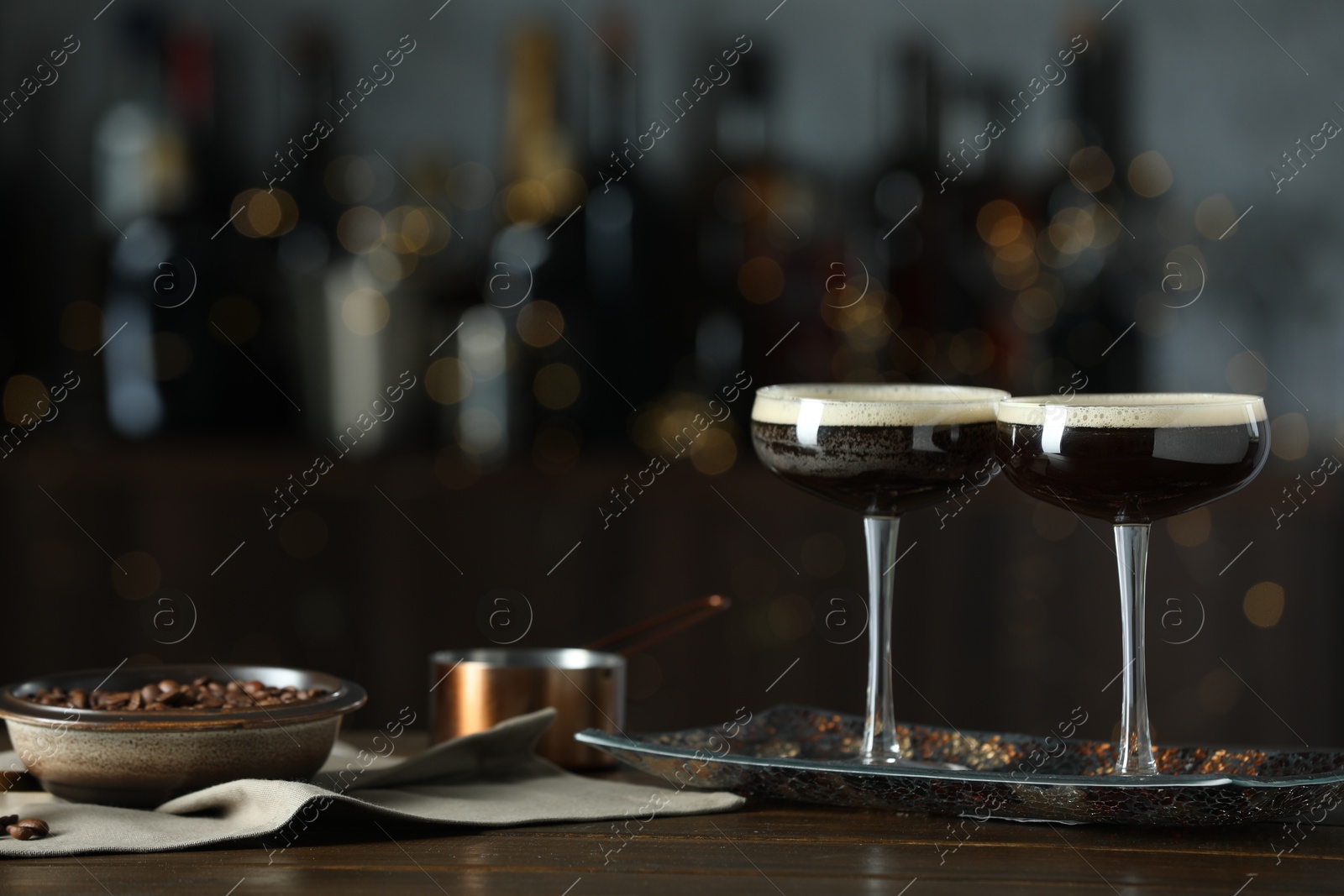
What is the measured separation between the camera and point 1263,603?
1506 millimetres

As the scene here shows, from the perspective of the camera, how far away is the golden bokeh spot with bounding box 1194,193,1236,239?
5.48 feet

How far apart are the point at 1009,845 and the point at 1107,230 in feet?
3.49

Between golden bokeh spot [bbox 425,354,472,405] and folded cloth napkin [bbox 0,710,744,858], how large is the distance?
74cm

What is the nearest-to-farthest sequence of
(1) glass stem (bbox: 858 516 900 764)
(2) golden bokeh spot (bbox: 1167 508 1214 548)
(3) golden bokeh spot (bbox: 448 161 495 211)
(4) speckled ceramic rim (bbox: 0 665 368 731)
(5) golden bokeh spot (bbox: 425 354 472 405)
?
(4) speckled ceramic rim (bbox: 0 665 368 731) < (1) glass stem (bbox: 858 516 900 764) < (2) golden bokeh spot (bbox: 1167 508 1214 548) < (5) golden bokeh spot (bbox: 425 354 472 405) < (3) golden bokeh spot (bbox: 448 161 495 211)

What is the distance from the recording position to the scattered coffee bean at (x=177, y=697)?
0.78 metres

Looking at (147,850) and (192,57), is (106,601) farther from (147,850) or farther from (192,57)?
(147,850)

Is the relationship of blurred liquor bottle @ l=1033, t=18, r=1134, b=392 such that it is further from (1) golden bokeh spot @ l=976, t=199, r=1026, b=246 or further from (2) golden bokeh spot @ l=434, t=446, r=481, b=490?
(2) golden bokeh spot @ l=434, t=446, r=481, b=490

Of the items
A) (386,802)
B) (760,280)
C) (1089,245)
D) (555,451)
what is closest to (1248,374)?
(1089,245)

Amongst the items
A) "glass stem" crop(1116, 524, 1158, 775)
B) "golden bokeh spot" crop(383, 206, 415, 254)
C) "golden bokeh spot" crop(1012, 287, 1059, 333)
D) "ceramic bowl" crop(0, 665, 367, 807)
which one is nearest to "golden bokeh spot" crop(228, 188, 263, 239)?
"golden bokeh spot" crop(383, 206, 415, 254)

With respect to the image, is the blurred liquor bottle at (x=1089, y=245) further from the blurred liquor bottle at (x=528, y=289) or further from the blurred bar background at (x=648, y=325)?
the blurred liquor bottle at (x=528, y=289)

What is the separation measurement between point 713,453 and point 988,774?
0.88 m

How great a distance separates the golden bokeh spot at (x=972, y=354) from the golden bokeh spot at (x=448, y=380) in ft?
1.74

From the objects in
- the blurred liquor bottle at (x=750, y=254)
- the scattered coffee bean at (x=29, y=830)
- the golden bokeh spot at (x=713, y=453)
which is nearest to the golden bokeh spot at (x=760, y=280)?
the blurred liquor bottle at (x=750, y=254)

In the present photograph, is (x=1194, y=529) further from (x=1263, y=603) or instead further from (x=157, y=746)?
(x=157, y=746)
